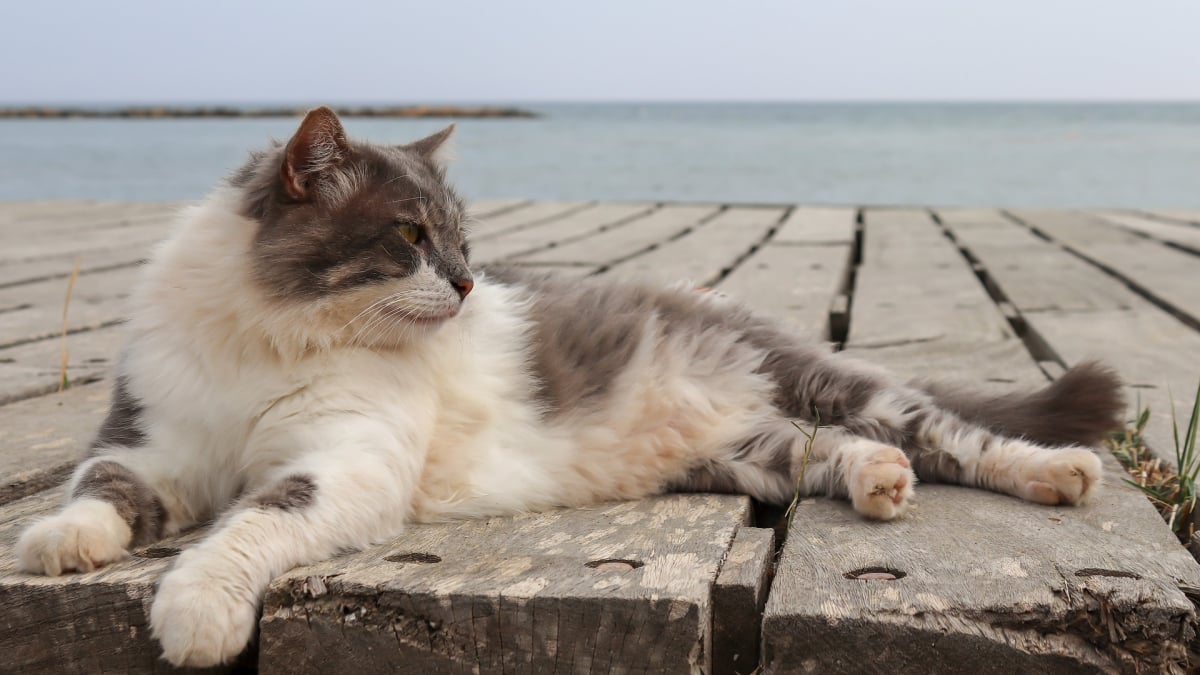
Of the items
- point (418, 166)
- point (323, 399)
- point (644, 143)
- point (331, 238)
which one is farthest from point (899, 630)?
point (644, 143)

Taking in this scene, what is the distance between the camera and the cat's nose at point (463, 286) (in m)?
2.21

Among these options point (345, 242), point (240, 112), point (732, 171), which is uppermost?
point (345, 242)

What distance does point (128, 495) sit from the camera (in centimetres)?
194

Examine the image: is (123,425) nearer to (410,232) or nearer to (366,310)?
(366,310)

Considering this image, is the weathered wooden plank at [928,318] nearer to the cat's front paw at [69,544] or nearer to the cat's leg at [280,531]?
the cat's leg at [280,531]

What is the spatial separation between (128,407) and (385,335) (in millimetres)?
533

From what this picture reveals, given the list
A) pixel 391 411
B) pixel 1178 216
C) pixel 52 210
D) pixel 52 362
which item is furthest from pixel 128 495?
pixel 1178 216

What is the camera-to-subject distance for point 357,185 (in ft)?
7.11

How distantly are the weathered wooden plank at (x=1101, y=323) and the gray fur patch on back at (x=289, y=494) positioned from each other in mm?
1914

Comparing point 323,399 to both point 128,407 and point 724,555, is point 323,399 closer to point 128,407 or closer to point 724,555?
point 128,407

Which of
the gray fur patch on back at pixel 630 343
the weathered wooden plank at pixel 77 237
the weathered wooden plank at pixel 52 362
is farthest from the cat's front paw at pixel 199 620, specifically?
the weathered wooden plank at pixel 77 237

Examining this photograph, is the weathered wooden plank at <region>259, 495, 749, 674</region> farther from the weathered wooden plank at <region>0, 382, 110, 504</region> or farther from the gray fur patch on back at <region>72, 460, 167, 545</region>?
the weathered wooden plank at <region>0, 382, 110, 504</region>

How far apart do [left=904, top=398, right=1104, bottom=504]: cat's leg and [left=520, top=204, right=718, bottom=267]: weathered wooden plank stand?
301 cm

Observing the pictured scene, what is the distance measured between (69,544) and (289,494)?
35 cm
